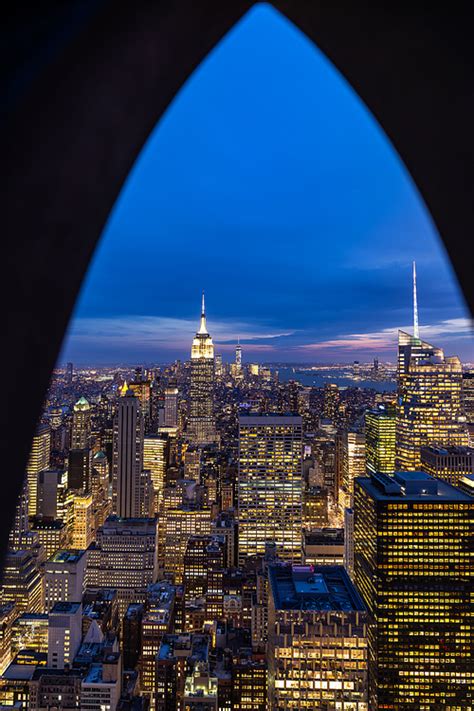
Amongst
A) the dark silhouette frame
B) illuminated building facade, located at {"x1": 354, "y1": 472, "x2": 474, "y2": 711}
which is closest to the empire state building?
illuminated building facade, located at {"x1": 354, "y1": 472, "x2": 474, "y2": 711}

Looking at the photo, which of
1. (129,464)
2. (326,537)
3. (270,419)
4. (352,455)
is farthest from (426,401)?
(129,464)

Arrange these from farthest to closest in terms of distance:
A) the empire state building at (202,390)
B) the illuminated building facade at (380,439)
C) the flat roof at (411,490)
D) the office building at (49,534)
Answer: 1. the empire state building at (202,390)
2. the illuminated building facade at (380,439)
3. the office building at (49,534)
4. the flat roof at (411,490)

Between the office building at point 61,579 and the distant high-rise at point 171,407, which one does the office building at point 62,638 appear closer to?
the office building at point 61,579

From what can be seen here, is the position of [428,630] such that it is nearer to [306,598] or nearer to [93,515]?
[306,598]

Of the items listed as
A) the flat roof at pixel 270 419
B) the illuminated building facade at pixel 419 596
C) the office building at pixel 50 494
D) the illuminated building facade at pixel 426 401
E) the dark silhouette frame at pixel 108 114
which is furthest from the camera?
the illuminated building facade at pixel 426 401

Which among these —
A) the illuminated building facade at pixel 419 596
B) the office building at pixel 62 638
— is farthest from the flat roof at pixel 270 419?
the office building at pixel 62 638

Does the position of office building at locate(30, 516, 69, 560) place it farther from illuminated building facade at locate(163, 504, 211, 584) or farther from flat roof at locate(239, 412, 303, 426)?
flat roof at locate(239, 412, 303, 426)
